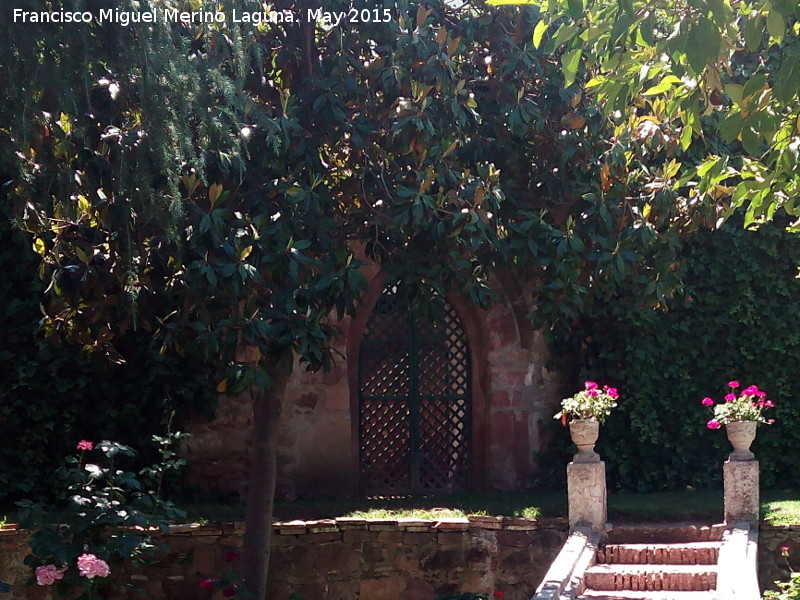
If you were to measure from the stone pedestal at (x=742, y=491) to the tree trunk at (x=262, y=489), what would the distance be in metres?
3.63

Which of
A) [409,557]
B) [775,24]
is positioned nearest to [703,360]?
[409,557]

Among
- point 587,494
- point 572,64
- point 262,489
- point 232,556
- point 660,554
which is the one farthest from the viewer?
point 587,494

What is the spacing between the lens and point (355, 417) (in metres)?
10.5


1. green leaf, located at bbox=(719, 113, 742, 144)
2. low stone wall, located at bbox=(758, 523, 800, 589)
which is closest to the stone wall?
low stone wall, located at bbox=(758, 523, 800, 589)

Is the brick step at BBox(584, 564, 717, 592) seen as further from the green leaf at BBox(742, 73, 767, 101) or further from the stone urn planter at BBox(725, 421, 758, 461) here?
the green leaf at BBox(742, 73, 767, 101)

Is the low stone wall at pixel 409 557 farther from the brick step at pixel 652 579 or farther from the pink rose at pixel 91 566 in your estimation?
the pink rose at pixel 91 566

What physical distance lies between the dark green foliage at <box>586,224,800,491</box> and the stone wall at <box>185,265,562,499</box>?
2.33 feet

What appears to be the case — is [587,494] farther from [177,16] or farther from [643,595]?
[177,16]

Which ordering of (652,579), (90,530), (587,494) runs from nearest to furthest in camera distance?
(90,530) < (652,579) < (587,494)

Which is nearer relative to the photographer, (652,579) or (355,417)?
(652,579)

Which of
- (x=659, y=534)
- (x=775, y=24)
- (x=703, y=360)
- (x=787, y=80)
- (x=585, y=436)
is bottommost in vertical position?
(x=659, y=534)

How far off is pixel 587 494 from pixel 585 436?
459mm

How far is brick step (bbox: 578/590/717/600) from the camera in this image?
6800 mm

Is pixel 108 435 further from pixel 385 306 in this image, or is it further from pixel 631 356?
pixel 631 356
